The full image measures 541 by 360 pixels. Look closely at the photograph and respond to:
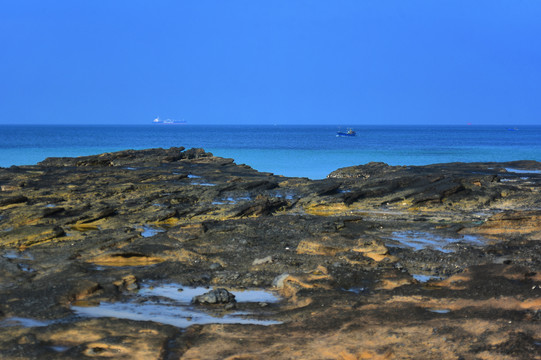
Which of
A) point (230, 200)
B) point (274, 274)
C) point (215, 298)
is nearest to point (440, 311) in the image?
point (215, 298)

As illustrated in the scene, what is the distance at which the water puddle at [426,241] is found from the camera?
65.6 feet

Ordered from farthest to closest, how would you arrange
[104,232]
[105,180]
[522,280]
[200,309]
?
[105,180]
[104,232]
[522,280]
[200,309]

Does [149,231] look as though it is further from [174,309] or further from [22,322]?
[22,322]

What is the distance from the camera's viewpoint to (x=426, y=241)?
21.0 meters

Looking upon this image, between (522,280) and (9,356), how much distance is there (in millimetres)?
11042

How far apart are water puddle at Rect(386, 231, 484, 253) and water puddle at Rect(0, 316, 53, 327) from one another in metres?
11.1

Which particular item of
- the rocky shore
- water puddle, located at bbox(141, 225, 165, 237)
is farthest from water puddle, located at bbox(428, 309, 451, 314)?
water puddle, located at bbox(141, 225, 165, 237)

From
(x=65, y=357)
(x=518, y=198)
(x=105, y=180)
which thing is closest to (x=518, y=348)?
(x=65, y=357)

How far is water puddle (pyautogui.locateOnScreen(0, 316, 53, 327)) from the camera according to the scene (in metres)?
12.1

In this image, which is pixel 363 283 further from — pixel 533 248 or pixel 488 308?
pixel 533 248

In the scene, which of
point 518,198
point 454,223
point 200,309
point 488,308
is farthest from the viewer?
point 518,198

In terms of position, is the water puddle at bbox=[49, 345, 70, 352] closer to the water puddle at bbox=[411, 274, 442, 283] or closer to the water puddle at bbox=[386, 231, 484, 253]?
the water puddle at bbox=[411, 274, 442, 283]

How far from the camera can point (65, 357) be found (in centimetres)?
1034

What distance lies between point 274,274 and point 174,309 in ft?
12.3
